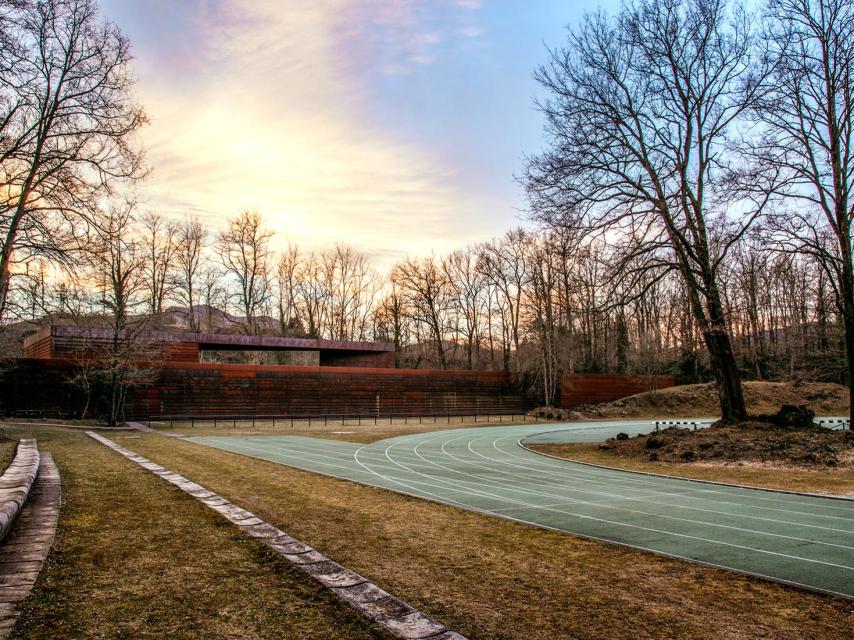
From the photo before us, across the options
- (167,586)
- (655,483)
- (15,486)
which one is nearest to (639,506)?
(655,483)

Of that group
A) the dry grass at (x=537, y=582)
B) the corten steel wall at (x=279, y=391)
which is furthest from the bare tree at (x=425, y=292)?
the dry grass at (x=537, y=582)

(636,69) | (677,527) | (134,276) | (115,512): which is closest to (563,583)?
(677,527)

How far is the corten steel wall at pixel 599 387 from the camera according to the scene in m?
48.6

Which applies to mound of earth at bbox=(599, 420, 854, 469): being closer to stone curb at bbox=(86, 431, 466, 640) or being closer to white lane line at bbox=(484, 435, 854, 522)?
white lane line at bbox=(484, 435, 854, 522)

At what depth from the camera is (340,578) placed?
15.4 ft

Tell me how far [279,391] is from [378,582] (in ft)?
114

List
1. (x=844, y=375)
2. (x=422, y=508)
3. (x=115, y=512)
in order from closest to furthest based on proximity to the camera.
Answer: (x=115, y=512) < (x=422, y=508) < (x=844, y=375)

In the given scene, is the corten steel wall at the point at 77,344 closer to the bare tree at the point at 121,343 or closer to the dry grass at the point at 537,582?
the bare tree at the point at 121,343

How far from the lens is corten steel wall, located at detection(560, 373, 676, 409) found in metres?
48.6

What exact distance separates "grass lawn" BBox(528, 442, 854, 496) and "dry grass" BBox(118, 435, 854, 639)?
306 inches

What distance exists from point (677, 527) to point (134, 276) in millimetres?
31309

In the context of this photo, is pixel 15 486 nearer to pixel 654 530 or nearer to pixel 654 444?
pixel 654 530

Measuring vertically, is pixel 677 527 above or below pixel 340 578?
below

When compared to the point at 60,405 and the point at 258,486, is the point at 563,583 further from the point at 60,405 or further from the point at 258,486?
the point at 60,405
